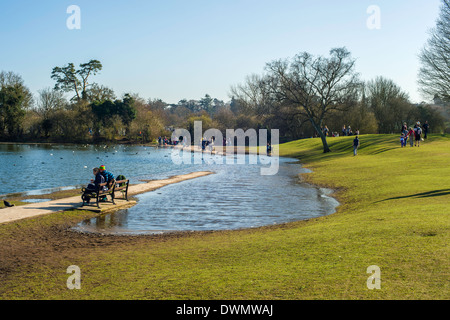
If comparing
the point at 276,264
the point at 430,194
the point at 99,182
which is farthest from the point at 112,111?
the point at 276,264

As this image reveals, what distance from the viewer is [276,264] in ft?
29.0

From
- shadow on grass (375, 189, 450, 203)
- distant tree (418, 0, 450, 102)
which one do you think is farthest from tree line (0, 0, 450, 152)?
shadow on grass (375, 189, 450, 203)

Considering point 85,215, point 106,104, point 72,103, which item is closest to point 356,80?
point 85,215

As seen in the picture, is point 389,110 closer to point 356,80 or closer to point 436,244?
point 356,80

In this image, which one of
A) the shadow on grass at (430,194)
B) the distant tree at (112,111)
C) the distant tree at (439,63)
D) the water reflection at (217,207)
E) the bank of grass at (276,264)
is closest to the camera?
the bank of grass at (276,264)

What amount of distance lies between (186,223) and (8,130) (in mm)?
100515

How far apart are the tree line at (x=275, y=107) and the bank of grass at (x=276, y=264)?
130 ft

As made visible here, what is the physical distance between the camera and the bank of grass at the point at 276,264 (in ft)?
23.6

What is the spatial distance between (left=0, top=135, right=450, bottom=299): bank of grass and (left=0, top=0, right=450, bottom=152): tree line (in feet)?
130

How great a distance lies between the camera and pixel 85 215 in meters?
16.4

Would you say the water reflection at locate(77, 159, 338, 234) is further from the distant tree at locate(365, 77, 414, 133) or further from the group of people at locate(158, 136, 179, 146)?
the group of people at locate(158, 136, 179, 146)

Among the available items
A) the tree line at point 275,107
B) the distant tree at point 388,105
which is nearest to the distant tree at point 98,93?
the tree line at point 275,107

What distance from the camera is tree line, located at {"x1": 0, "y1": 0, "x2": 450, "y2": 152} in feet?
171

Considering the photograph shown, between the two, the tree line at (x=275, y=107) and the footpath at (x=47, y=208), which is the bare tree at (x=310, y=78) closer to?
the tree line at (x=275, y=107)
